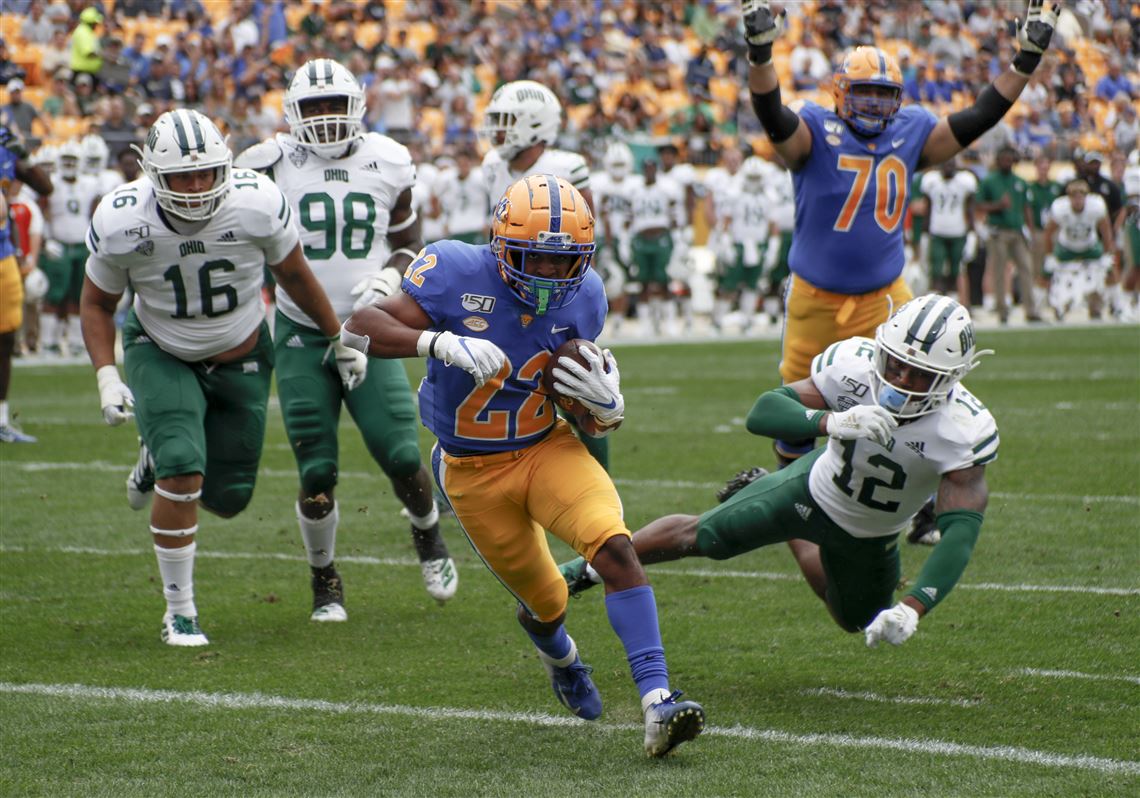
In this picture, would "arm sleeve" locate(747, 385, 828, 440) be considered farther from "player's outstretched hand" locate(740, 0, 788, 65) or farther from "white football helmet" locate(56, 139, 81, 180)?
"white football helmet" locate(56, 139, 81, 180)

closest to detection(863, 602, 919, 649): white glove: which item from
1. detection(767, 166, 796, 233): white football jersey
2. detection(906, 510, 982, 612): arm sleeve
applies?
detection(906, 510, 982, 612): arm sleeve

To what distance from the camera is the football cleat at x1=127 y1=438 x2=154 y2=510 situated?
5715mm

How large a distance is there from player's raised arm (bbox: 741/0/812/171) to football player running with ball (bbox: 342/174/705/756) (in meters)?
1.98

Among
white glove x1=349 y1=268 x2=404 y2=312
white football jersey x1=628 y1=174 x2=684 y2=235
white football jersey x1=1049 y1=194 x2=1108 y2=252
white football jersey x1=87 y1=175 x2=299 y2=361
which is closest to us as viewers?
white football jersey x1=87 y1=175 x2=299 y2=361

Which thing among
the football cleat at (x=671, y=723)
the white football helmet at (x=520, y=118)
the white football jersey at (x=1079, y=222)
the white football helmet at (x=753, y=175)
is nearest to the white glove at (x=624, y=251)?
the white football helmet at (x=753, y=175)

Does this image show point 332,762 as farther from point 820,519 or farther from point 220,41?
point 220,41

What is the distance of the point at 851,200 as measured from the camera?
6.33 m

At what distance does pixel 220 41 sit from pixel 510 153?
1474 cm

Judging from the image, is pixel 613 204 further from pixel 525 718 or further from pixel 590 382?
pixel 590 382

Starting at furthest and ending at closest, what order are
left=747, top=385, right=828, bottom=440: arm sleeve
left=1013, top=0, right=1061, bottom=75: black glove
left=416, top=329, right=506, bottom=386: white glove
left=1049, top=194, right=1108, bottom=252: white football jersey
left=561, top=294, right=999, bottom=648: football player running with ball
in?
left=1049, top=194, right=1108, bottom=252: white football jersey < left=1013, top=0, right=1061, bottom=75: black glove < left=747, top=385, right=828, bottom=440: arm sleeve < left=561, top=294, right=999, bottom=648: football player running with ball < left=416, top=329, right=506, bottom=386: white glove

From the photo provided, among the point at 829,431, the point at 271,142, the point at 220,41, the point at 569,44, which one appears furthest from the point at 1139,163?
the point at 829,431

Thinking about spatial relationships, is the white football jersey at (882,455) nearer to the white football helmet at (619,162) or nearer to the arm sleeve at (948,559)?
the arm sleeve at (948,559)

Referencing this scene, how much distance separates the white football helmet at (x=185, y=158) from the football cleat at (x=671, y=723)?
2363 mm

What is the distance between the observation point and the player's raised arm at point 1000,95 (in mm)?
5961
